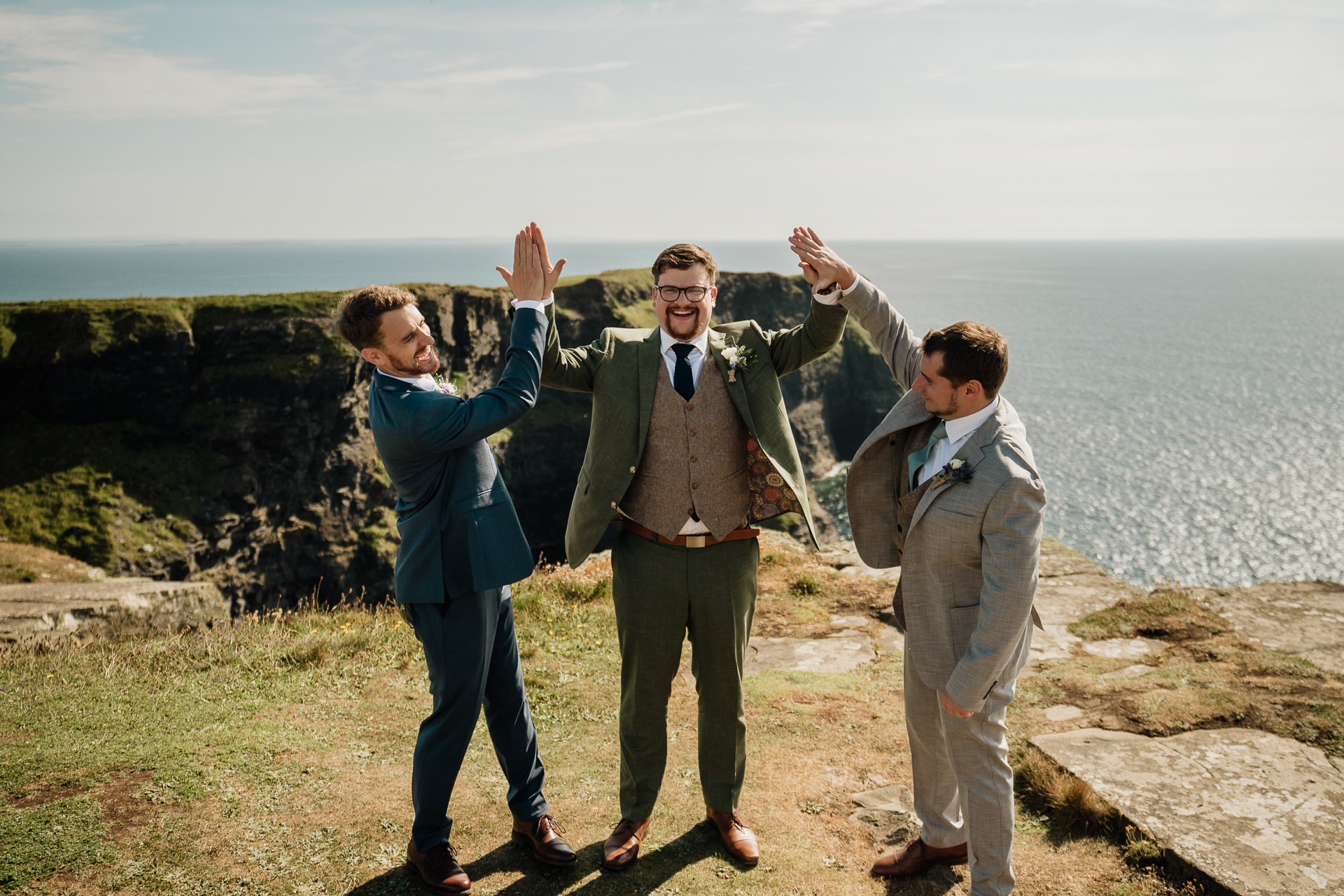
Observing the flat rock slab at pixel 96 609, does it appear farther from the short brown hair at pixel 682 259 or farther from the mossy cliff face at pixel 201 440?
the mossy cliff face at pixel 201 440

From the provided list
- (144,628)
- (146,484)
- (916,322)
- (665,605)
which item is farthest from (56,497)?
(916,322)

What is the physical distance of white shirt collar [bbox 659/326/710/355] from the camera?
407cm

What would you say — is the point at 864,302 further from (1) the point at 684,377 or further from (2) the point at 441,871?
(2) the point at 441,871

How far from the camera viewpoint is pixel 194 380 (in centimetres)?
4112

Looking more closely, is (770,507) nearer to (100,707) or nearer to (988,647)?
(988,647)

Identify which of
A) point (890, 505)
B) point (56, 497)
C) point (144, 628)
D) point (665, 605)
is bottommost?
point (56, 497)

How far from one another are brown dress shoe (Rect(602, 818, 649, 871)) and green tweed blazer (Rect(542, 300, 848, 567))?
1457mm

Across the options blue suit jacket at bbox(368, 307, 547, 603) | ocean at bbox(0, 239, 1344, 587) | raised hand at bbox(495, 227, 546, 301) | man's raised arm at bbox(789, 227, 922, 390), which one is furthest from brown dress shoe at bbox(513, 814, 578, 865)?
ocean at bbox(0, 239, 1344, 587)

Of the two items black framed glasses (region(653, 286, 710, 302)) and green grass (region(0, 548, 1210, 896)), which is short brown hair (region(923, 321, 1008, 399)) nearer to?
black framed glasses (region(653, 286, 710, 302))

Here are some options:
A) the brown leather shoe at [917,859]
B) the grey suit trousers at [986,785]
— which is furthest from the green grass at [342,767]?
the grey suit trousers at [986,785]

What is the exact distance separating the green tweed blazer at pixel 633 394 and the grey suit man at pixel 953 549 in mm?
312

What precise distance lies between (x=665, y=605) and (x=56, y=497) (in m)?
41.5

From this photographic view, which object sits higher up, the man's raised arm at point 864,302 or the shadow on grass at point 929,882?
the man's raised arm at point 864,302

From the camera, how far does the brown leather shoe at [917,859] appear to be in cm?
393
